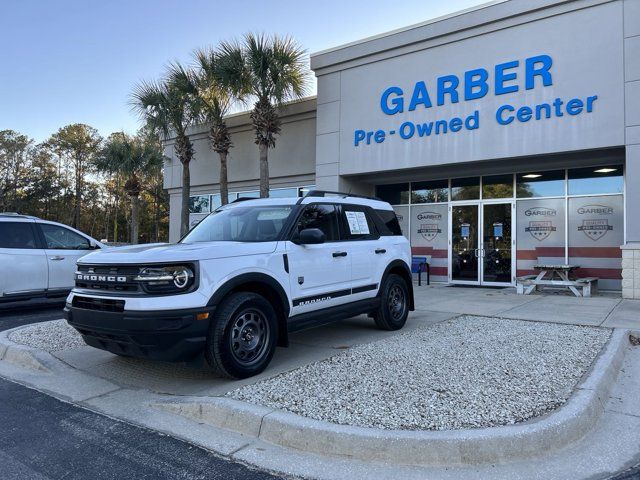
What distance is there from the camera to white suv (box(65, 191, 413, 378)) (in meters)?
4.43

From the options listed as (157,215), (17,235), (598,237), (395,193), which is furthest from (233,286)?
(157,215)

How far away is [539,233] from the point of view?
13430 mm

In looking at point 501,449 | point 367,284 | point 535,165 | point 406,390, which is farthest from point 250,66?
point 501,449

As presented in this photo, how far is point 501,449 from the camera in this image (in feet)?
10.9

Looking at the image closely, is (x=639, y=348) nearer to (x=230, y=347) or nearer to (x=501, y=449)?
(x=501, y=449)

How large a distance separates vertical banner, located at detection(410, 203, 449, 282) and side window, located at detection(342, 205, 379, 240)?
27.3 ft

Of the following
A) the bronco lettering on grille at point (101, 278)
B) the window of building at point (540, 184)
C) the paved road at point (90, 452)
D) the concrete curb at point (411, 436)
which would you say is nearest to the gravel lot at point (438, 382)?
the concrete curb at point (411, 436)

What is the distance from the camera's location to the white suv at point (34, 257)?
8.85m

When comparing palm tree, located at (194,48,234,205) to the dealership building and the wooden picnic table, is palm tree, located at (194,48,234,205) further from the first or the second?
the wooden picnic table

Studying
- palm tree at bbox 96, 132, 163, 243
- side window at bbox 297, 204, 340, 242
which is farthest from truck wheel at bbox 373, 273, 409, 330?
palm tree at bbox 96, 132, 163, 243

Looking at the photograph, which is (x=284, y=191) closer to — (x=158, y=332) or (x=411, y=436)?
(x=158, y=332)

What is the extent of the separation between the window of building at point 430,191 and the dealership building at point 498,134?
0.03m

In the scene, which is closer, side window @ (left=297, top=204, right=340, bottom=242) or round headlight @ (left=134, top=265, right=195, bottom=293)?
round headlight @ (left=134, top=265, right=195, bottom=293)

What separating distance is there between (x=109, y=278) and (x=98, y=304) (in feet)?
0.93
